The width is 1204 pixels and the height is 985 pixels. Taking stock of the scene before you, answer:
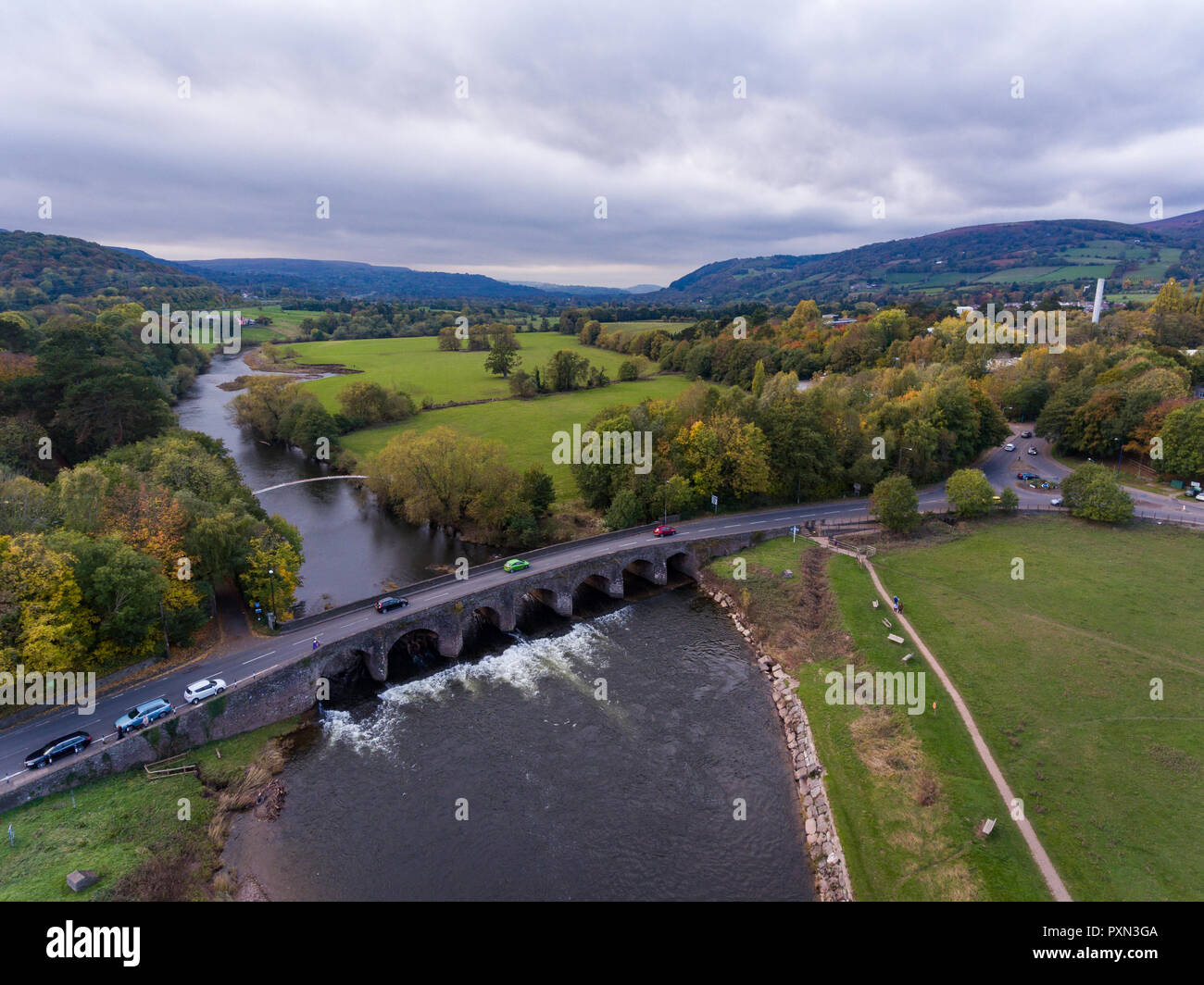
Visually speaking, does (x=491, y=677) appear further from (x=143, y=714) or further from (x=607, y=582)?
(x=143, y=714)

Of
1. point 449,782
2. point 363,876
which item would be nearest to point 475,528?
point 449,782

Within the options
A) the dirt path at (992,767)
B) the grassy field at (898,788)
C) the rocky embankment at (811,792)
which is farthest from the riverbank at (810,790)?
the dirt path at (992,767)

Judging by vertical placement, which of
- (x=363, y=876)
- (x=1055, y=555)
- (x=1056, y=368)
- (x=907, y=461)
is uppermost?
(x=1056, y=368)

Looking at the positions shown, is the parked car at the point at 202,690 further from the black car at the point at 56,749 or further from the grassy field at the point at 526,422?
the grassy field at the point at 526,422

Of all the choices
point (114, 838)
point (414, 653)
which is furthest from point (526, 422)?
point (114, 838)

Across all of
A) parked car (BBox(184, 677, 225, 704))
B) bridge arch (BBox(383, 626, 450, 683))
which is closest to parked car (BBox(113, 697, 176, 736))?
parked car (BBox(184, 677, 225, 704))

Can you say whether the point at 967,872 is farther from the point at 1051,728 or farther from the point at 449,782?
the point at 449,782
